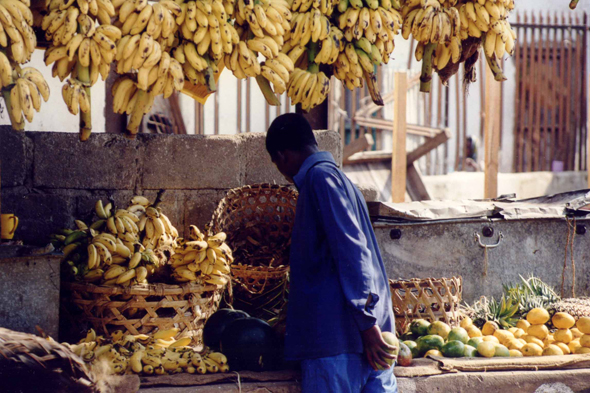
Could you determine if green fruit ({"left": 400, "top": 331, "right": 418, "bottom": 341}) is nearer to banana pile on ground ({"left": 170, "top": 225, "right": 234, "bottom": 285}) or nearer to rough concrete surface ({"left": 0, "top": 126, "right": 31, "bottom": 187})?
banana pile on ground ({"left": 170, "top": 225, "right": 234, "bottom": 285})

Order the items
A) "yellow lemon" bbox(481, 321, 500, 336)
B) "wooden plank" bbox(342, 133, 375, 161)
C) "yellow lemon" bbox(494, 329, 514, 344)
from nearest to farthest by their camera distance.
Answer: "yellow lemon" bbox(494, 329, 514, 344)
"yellow lemon" bbox(481, 321, 500, 336)
"wooden plank" bbox(342, 133, 375, 161)

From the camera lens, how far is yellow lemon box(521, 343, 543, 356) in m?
3.92

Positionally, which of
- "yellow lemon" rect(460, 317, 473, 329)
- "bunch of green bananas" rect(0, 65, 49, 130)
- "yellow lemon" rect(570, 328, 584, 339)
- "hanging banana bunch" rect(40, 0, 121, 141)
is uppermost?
"hanging banana bunch" rect(40, 0, 121, 141)

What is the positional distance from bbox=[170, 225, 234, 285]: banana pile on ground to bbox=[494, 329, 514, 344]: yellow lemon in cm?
170

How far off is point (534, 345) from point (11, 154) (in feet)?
11.5

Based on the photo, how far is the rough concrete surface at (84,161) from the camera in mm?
4512

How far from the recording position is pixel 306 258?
2861 mm

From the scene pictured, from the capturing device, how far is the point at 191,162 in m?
4.77

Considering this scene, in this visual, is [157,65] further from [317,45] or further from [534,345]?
[534,345]

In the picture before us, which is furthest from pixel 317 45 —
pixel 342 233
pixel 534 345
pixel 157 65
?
pixel 534 345

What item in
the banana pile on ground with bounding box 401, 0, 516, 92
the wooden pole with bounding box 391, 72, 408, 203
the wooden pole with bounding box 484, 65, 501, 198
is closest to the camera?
the banana pile on ground with bounding box 401, 0, 516, 92

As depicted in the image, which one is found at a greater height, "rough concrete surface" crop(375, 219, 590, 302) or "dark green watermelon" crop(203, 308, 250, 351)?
"rough concrete surface" crop(375, 219, 590, 302)

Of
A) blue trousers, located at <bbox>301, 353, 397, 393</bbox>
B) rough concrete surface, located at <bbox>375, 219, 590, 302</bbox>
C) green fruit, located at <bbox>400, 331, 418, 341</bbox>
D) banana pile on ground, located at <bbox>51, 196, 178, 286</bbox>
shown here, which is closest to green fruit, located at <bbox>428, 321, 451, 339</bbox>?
green fruit, located at <bbox>400, 331, 418, 341</bbox>

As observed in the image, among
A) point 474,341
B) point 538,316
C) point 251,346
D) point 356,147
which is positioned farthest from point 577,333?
point 356,147
